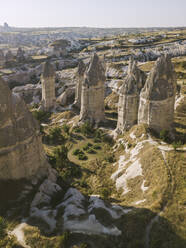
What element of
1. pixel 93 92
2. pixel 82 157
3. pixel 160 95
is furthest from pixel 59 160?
pixel 93 92

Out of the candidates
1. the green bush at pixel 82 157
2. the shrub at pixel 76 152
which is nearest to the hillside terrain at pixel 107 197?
the shrub at pixel 76 152

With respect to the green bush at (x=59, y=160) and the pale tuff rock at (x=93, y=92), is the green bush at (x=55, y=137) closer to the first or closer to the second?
the pale tuff rock at (x=93, y=92)

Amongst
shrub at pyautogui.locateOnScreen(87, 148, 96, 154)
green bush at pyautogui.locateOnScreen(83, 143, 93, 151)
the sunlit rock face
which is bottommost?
shrub at pyautogui.locateOnScreen(87, 148, 96, 154)

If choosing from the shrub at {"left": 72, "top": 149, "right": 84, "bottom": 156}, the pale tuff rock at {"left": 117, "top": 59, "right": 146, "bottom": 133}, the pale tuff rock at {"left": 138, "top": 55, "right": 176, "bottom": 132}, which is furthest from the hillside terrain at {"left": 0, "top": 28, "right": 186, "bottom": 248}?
the pale tuff rock at {"left": 117, "top": 59, "right": 146, "bottom": 133}

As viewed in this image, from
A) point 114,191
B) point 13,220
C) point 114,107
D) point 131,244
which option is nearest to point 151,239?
point 131,244

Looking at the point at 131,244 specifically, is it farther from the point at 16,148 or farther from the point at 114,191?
the point at 16,148

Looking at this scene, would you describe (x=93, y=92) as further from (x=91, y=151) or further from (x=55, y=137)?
(x=91, y=151)

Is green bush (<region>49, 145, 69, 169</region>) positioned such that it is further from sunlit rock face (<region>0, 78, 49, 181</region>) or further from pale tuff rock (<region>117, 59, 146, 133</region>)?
pale tuff rock (<region>117, 59, 146, 133</region>)
